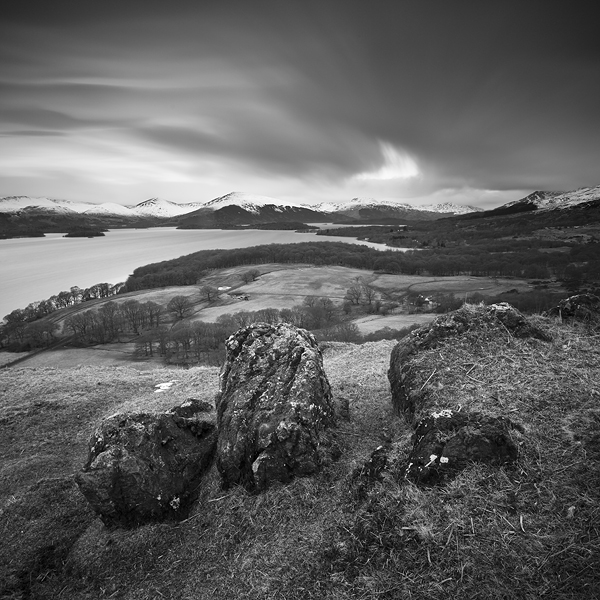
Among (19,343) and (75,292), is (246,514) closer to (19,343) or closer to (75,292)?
(19,343)

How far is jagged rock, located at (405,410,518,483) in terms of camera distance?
5.14m

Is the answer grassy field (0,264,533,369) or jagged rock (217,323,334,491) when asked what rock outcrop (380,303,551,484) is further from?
grassy field (0,264,533,369)

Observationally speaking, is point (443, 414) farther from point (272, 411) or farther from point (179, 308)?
point (179, 308)

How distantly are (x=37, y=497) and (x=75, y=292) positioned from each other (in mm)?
108444

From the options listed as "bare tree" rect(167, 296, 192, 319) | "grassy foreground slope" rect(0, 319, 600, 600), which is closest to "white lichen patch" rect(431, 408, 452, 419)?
"grassy foreground slope" rect(0, 319, 600, 600)

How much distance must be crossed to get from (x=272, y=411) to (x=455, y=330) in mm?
5084

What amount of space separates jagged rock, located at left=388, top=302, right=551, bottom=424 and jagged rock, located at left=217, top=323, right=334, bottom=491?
6.15ft

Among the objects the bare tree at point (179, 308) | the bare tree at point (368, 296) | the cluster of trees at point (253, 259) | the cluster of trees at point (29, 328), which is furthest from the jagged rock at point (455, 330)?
the cluster of trees at point (253, 259)

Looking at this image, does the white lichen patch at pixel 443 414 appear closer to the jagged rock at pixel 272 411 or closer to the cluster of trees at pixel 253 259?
the jagged rock at pixel 272 411

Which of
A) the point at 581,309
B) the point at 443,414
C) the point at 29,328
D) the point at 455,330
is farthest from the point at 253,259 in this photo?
the point at 443,414

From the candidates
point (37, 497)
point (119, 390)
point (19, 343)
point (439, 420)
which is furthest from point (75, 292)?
point (439, 420)

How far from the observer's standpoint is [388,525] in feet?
15.7

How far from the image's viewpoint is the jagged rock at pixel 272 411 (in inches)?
257

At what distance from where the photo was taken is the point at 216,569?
5.39 m
